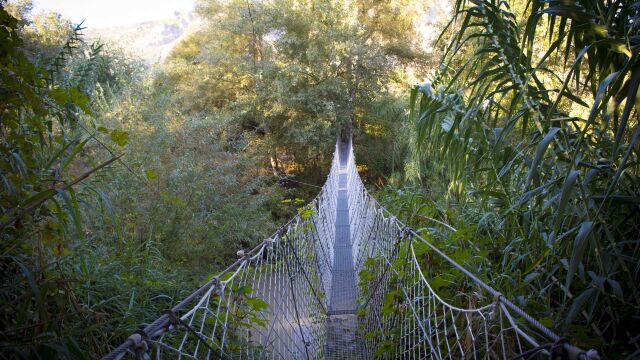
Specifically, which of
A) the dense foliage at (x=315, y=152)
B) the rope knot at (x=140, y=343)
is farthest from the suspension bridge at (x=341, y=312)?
the dense foliage at (x=315, y=152)

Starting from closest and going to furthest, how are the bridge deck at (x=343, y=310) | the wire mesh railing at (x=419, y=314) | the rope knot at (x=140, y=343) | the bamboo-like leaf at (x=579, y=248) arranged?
the rope knot at (x=140, y=343)
the bamboo-like leaf at (x=579, y=248)
the wire mesh railing at (x=419, y=314)
the bridge deck at (x=343, y=310)

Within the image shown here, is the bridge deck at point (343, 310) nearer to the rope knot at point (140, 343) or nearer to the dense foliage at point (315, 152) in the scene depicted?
the dense foliage at point (315, 152)

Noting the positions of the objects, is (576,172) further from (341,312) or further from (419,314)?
(341,312)

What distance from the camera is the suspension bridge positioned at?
91cm

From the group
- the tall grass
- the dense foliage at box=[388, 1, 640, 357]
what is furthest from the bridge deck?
the tall grass

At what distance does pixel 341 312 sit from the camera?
8.02ft

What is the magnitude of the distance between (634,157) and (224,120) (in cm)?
623

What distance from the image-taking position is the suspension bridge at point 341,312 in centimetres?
91

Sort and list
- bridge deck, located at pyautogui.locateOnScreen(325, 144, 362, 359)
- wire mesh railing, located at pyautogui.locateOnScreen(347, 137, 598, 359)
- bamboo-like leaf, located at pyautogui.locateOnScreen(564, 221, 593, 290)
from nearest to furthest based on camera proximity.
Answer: bamboo-like leaf, located at pyautogui.locateOnScreen(564, 221, 593, 290), wire mesh railing, located at pyautogui.locateOnScreen(347, 137, 598, 359), bridge deck, located at pyautogui.locateOnScreen(325, 144, 362, 359)

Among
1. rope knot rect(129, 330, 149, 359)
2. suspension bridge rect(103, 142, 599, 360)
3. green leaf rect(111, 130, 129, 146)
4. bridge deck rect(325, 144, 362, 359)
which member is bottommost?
bridge deck rect(325, 144, 362, 359)

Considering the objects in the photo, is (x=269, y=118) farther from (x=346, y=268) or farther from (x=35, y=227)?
(x=35, y=227)

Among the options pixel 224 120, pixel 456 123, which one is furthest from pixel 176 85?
pixel 456 123

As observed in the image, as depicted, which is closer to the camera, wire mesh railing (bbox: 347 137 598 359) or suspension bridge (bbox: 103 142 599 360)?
suspension bridge (bbox: 103 142 599 360)

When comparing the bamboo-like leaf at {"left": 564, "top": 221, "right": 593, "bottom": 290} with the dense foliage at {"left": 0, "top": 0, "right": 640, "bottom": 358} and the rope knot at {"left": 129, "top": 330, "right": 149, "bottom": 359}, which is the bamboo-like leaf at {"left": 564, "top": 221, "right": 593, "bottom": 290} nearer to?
the dense foliage at {"left": 0, "top": 0, "right": 640, "bottom": 358}
